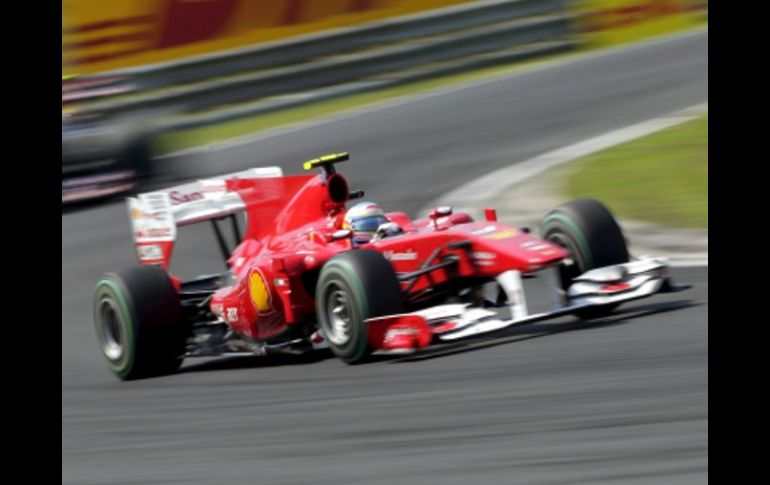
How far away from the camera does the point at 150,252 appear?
10.0 meters

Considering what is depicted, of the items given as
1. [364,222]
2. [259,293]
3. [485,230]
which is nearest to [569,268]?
[485,230]

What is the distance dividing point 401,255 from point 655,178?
5.79 metres

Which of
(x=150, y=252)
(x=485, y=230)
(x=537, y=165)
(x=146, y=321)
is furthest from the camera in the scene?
(x=537, y=165)

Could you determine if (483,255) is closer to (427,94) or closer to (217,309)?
(217,309)

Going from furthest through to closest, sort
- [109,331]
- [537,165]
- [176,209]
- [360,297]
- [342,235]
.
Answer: [537,165]
[176,209]
[109,331]
[342,235]
[360,297]

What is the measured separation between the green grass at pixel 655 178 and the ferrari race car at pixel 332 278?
289 cm

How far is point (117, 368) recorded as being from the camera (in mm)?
9445

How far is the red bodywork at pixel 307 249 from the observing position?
8.29 metres

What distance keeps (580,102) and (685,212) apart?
6.12 meters

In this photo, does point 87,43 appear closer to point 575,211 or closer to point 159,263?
point 159,263

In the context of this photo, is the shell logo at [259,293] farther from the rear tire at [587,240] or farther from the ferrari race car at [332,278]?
the rear tire at [587,240]

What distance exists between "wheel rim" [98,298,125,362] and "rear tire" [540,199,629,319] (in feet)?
10.3

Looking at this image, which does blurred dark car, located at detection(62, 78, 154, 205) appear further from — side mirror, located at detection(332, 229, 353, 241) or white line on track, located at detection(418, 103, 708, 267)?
side mirror, located at detection(332, 229, 353, 241)

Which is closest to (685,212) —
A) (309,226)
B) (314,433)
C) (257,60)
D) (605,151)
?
(605,151)
